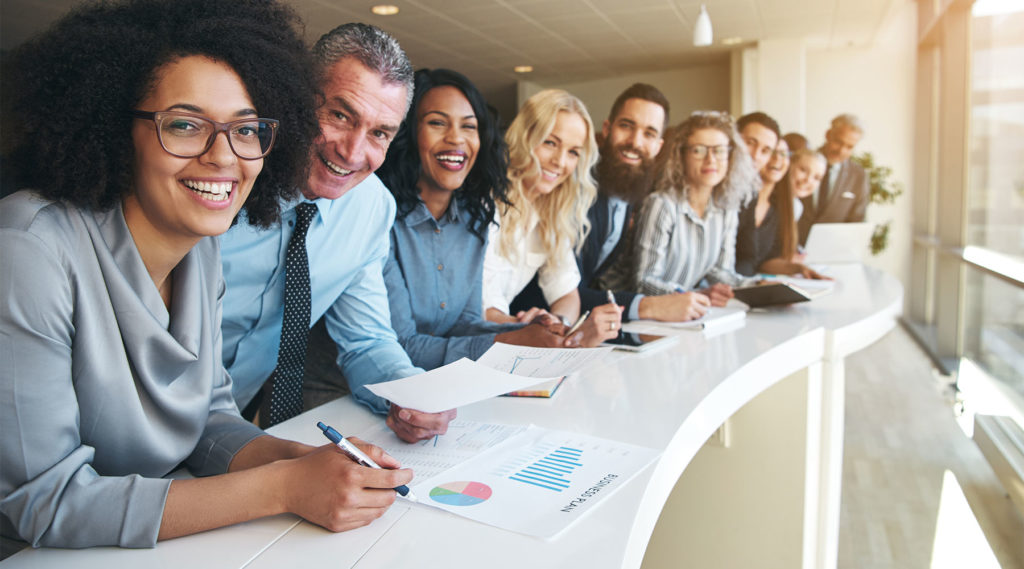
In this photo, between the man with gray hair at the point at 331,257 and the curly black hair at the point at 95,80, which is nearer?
the curly black hair at the point at 95,80

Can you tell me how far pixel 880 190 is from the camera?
7855 millimetres

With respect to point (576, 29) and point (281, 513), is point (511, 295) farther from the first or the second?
point (576, 29)

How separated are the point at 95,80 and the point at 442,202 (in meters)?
1.19

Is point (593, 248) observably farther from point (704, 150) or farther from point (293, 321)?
point (293, 321)

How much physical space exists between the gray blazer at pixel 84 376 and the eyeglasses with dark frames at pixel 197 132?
0.38ft

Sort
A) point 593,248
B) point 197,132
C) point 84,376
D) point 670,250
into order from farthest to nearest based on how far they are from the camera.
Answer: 1. point 670,250
2. point 593,248
3. point 197,132
4. point 84,376

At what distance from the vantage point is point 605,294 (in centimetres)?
283

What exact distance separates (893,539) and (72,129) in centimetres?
311

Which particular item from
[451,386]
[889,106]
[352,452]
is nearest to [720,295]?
[451,386]

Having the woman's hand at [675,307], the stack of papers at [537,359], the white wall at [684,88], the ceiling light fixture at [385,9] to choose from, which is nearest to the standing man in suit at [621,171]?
the woman's hand at [675,307]

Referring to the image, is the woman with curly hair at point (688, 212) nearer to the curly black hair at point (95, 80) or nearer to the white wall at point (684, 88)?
the curly black hair at point (95, 80)

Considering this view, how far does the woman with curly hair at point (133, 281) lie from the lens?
2.67 feet

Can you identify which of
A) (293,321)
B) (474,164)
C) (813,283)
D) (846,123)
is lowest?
(813,283)

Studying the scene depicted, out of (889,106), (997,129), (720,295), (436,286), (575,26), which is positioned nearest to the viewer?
(436,286)
